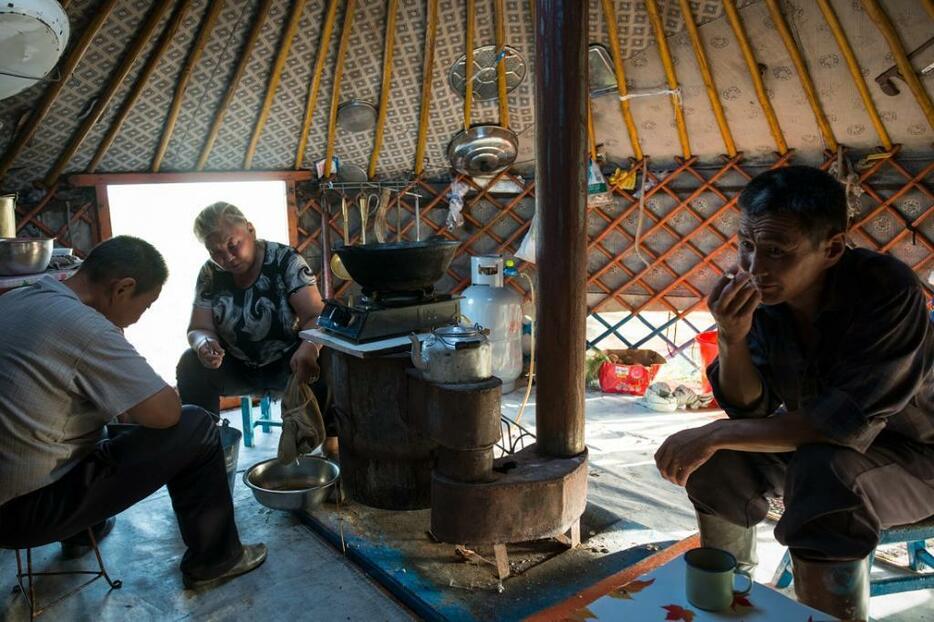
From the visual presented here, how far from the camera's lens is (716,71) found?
154 inches

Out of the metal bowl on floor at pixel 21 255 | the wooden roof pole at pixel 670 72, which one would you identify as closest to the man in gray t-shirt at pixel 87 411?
the metal bowl on floor at pixel 21 255

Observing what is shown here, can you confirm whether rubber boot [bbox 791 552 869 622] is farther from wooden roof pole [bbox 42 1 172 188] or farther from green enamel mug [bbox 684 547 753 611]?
wooden roof pole [bbox 42 1 172 188]

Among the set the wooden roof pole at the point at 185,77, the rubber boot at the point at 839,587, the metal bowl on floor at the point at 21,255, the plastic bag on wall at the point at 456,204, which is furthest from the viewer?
the plastic bag on wall at the point at 456,204

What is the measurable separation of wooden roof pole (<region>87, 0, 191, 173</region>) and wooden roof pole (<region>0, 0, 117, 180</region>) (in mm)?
323

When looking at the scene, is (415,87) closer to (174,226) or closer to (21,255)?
(174,226)

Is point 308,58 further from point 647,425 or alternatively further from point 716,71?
→ point 647,425

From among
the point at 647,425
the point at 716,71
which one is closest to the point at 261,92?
the point at 716,71

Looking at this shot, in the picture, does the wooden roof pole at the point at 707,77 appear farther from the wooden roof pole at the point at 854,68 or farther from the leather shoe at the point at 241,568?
the leather shoe at the point at 241,568

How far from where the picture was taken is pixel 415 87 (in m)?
4.17

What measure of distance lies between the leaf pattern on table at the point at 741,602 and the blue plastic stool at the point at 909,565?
1.16 ft

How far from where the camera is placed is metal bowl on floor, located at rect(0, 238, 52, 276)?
96.0 inches

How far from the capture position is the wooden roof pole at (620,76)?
11.8 feet

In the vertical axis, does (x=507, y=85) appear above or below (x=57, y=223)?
above

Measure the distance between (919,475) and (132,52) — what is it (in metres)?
3.46
